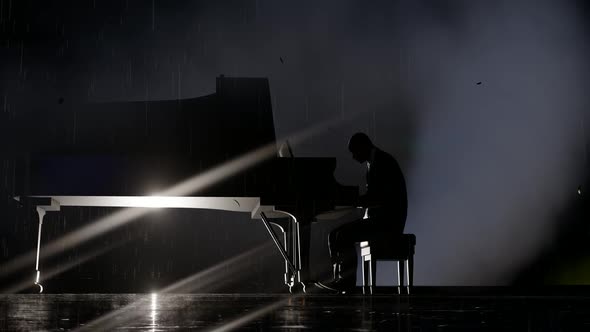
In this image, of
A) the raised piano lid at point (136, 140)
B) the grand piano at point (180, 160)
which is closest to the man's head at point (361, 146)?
the grand piano at point (180, 160)

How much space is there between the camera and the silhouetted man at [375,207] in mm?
4336

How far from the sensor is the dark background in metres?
6.41

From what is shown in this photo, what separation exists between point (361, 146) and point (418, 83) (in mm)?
2810

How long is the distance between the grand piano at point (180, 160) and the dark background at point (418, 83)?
66.9 inches

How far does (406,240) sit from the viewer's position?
458cm

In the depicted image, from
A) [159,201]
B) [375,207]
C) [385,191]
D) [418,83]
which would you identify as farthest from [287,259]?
[418,83]

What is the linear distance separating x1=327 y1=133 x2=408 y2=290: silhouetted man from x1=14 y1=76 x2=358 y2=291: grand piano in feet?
0.60

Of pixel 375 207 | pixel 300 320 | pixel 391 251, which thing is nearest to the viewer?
pixel 300 320

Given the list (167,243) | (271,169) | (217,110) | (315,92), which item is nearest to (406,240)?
(271,169)

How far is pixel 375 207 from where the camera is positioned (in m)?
4.34

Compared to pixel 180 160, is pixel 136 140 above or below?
above

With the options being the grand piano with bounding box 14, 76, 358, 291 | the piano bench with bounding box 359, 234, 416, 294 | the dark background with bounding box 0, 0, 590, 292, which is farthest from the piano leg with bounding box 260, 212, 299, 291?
the dark background with bounding box 0, 0, 590, 292

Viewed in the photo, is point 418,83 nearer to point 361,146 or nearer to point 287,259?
point 361,146

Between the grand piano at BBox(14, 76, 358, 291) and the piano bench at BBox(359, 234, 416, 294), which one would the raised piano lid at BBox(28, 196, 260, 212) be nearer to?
the grand piano at BBox(14, 76, 358, 291)
